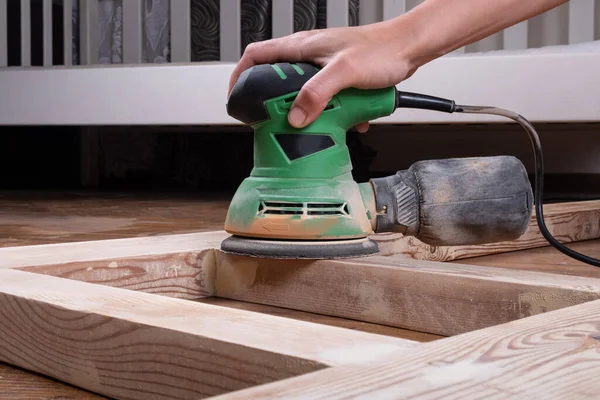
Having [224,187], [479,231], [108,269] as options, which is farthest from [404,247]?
[224,187]

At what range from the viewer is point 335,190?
3.09ft

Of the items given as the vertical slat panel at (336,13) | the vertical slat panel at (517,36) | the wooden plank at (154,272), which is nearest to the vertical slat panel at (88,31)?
the vertical slat panel at (336,13)

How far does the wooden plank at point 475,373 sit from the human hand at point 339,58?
0.40 meters

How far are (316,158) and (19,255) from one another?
0.39 metres

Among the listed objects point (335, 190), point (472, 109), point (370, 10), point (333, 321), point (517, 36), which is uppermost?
point (370, 10)

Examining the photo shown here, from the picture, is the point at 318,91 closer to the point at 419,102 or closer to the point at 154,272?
the point at 419,102

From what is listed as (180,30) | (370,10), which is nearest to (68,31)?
(180,30)

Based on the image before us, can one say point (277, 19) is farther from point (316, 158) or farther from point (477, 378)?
point (477, 378)

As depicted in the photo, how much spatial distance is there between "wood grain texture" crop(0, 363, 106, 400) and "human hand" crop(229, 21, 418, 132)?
400mm

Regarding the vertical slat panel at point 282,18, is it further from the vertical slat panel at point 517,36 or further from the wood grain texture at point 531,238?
the wood grain texture at point 531,238

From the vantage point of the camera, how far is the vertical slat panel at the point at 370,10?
3082 millimetres

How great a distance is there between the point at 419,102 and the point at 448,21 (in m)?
0.11

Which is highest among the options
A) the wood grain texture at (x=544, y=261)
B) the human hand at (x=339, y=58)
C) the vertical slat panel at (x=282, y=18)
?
the vertical slat panel at (x=282, y=18)

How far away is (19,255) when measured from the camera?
987 mm
